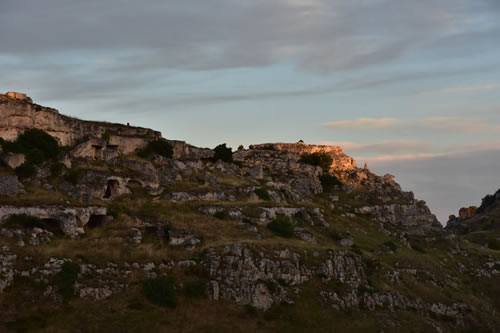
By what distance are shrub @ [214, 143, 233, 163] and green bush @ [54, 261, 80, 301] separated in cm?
4914

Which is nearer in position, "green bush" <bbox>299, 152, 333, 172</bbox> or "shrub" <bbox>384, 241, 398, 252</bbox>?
"shrub" <bbox>384, 241, 398, 252</bbox>

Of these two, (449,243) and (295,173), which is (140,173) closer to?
(295,173)

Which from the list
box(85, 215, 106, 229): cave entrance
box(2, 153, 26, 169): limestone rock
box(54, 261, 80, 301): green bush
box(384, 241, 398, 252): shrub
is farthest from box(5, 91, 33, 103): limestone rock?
box(384, 241, 398, 252): shrub

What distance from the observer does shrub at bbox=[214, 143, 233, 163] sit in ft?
293

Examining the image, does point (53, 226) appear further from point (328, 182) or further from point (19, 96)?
point (328, 182)

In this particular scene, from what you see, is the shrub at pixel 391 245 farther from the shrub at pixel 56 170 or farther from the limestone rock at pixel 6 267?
the limestone rock at pixel 6 267

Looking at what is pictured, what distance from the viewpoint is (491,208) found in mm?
135125

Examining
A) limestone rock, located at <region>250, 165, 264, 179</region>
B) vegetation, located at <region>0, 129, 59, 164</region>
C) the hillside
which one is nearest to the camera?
the hillside

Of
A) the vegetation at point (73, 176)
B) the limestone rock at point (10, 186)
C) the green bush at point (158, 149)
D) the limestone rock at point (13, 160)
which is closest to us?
the limestone rock at point (10, 186)

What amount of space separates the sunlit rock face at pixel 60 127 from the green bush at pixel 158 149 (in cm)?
150

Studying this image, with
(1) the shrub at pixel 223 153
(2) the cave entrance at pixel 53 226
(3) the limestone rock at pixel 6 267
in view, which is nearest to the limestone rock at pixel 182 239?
(2) the cave entrance at pixel 53 226

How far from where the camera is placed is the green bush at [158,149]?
74.3m

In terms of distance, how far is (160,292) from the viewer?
4241 centimetres

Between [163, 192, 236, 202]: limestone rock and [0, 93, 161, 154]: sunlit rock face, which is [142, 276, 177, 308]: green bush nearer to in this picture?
[163, 192, 236, 202]: limestone rock
